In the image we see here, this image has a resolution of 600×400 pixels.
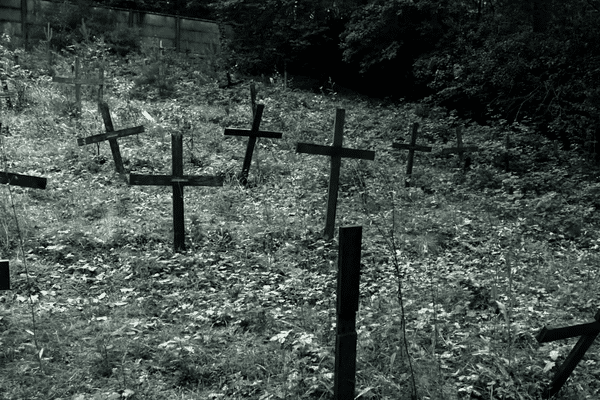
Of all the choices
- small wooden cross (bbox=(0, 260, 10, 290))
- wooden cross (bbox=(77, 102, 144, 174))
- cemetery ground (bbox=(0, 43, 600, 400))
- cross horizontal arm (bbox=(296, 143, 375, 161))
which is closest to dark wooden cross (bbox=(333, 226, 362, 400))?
cemetery ground (bbox=(0, 43, 600, 400))

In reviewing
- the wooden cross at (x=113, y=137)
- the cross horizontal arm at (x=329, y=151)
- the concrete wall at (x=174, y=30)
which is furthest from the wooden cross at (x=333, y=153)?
the concrete wall at (x=174, y=30)

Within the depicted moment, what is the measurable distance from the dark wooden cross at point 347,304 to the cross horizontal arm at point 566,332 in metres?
1.20

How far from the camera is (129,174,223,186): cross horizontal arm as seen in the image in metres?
7.12

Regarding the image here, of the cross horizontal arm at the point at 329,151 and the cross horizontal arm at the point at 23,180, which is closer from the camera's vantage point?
the cross horizontal arm at the point at 23,180

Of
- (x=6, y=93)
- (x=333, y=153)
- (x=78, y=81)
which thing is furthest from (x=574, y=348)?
(x=6, y=93)

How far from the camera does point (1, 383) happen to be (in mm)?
3984

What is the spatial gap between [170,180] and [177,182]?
0.09 metres

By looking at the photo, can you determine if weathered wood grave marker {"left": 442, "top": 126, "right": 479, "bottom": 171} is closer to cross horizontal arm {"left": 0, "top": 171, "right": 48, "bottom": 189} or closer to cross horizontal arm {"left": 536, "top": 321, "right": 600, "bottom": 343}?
cross horizontal arm {"left": 0, "top": 171, "right": 48, "bottom": 189}

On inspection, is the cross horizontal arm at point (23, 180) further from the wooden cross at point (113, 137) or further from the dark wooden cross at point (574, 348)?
the dark wooden cross at point (574, 348)

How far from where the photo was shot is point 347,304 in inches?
124

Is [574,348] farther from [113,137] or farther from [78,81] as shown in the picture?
[78,81]

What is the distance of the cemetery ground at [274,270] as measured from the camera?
425 centimetres

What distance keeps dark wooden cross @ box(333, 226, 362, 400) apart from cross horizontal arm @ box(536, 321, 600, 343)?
1200 millimetres

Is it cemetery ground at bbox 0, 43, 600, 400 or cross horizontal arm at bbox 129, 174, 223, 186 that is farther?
cross horizontal arm at bbox 129, 174, 223, 186
